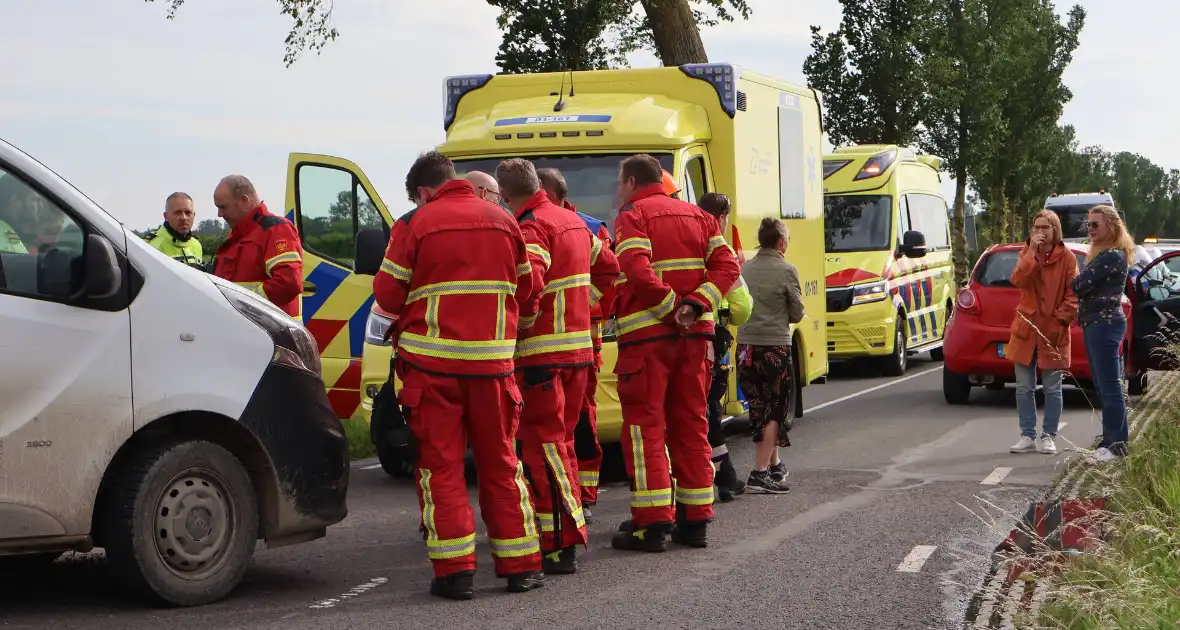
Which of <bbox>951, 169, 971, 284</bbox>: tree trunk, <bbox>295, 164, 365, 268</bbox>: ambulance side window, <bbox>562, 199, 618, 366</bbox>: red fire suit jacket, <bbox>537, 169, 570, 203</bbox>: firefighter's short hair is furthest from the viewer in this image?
<bbox>951, 169, 971, 284</bbox>: tree trunk

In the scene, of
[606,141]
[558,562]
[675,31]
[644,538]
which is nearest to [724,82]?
[606,141]

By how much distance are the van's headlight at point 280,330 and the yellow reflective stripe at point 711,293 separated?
208 cm

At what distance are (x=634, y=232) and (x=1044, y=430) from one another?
16.2ft

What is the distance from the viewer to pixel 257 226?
9.38 m

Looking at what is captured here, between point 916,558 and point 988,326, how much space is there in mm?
7304

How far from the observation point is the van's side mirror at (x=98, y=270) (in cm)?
615

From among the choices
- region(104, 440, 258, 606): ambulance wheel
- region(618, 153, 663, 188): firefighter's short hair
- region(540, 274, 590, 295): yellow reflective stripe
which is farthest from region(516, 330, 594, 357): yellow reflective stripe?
region(104, 440, 258, 606): ambulance wheel

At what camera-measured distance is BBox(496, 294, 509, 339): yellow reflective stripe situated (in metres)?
6.65

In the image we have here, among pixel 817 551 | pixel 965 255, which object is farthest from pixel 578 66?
pixel 965 255

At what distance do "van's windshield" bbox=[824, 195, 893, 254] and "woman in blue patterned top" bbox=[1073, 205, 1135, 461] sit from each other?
8324 mm

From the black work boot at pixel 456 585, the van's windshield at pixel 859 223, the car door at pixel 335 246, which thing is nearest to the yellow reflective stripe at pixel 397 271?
the black work boot at pixel 456 585

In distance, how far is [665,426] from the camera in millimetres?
8086

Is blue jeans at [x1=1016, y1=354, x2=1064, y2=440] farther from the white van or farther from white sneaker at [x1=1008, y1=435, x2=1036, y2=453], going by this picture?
the white van

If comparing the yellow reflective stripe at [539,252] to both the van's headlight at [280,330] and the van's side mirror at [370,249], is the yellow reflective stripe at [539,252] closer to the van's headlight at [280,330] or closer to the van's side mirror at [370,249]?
the van's headlight at [280,330]
